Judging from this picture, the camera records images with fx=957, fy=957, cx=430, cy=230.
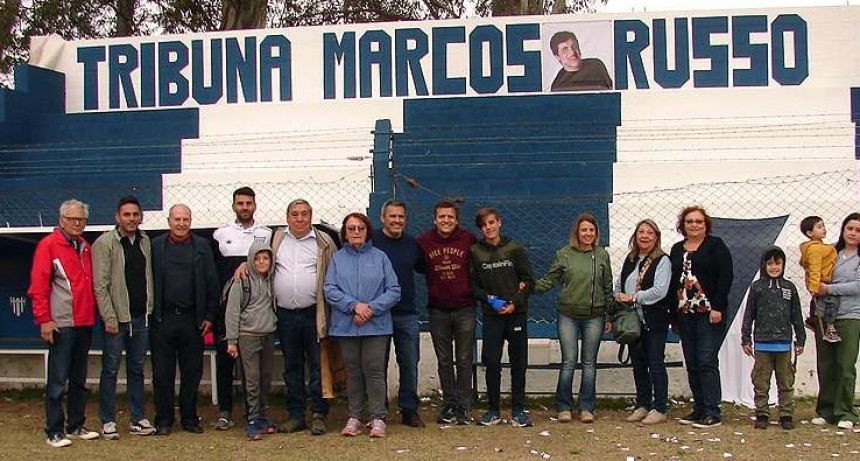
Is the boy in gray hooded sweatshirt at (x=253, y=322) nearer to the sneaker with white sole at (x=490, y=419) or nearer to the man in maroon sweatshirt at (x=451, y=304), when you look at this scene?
Result: the man in maroon sweatshirt at (x=451, y=304)

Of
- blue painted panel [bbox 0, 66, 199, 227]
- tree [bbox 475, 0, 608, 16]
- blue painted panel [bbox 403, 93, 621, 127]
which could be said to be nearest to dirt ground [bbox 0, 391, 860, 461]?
blue painted panel [bbox 0, 66, 199, 227]

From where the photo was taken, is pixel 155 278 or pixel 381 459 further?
pixel 155 278

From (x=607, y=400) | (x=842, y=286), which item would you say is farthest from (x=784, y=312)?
(x=607, y=400)

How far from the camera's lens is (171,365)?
6586 mm

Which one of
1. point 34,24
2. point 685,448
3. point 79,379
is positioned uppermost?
point 34,24

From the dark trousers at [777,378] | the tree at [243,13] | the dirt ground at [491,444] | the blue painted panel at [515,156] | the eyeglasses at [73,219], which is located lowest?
the dirt ground at [491,444]

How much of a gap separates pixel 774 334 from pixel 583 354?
1.31 m

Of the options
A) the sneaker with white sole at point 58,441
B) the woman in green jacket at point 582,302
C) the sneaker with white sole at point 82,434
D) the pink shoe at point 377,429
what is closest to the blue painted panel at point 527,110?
the woman in green jacket at point 582,302

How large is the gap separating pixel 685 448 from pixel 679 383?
2.08 m

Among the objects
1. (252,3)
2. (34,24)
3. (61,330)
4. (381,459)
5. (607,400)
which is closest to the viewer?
(381,459)

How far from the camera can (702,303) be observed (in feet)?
21.5

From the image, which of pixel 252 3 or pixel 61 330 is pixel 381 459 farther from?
pixel 252 3

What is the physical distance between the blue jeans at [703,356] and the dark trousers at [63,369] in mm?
4089

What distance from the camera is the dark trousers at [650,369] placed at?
6801 millimetres
